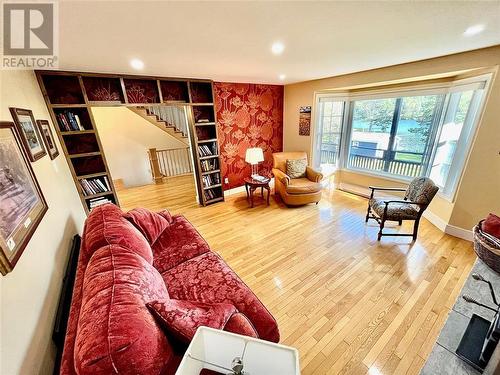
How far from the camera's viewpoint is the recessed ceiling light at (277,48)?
5.94ft

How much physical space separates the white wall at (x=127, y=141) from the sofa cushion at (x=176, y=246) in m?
4.16

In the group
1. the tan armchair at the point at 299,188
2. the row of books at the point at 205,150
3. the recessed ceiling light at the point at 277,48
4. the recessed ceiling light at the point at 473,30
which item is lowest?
the tan armchair at the point at 299,188

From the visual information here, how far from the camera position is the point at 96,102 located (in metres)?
2.65

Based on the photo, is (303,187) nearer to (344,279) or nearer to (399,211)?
(399,211)

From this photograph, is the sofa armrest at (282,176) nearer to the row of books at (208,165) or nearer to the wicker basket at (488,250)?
the row of books at (208,165)

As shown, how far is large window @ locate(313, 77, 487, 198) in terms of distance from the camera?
2.71 m

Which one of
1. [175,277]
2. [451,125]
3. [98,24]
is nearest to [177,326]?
[175,277]

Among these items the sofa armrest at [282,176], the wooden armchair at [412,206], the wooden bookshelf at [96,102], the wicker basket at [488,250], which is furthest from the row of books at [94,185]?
the wicker basket at [488,250]

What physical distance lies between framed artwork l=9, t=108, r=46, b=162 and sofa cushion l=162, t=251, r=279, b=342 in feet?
4.33

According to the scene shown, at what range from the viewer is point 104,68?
2.36 m

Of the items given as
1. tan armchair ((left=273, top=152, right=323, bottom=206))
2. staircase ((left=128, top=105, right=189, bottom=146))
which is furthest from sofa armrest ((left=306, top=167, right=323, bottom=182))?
staircase ((left=128, top=105, right=189, bottom=146))

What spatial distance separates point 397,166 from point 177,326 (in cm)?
444

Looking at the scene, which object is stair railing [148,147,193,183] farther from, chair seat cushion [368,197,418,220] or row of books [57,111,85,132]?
chair seat cushion [368,197,418,220]

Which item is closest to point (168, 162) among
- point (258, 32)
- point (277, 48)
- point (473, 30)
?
point (277, 48)
